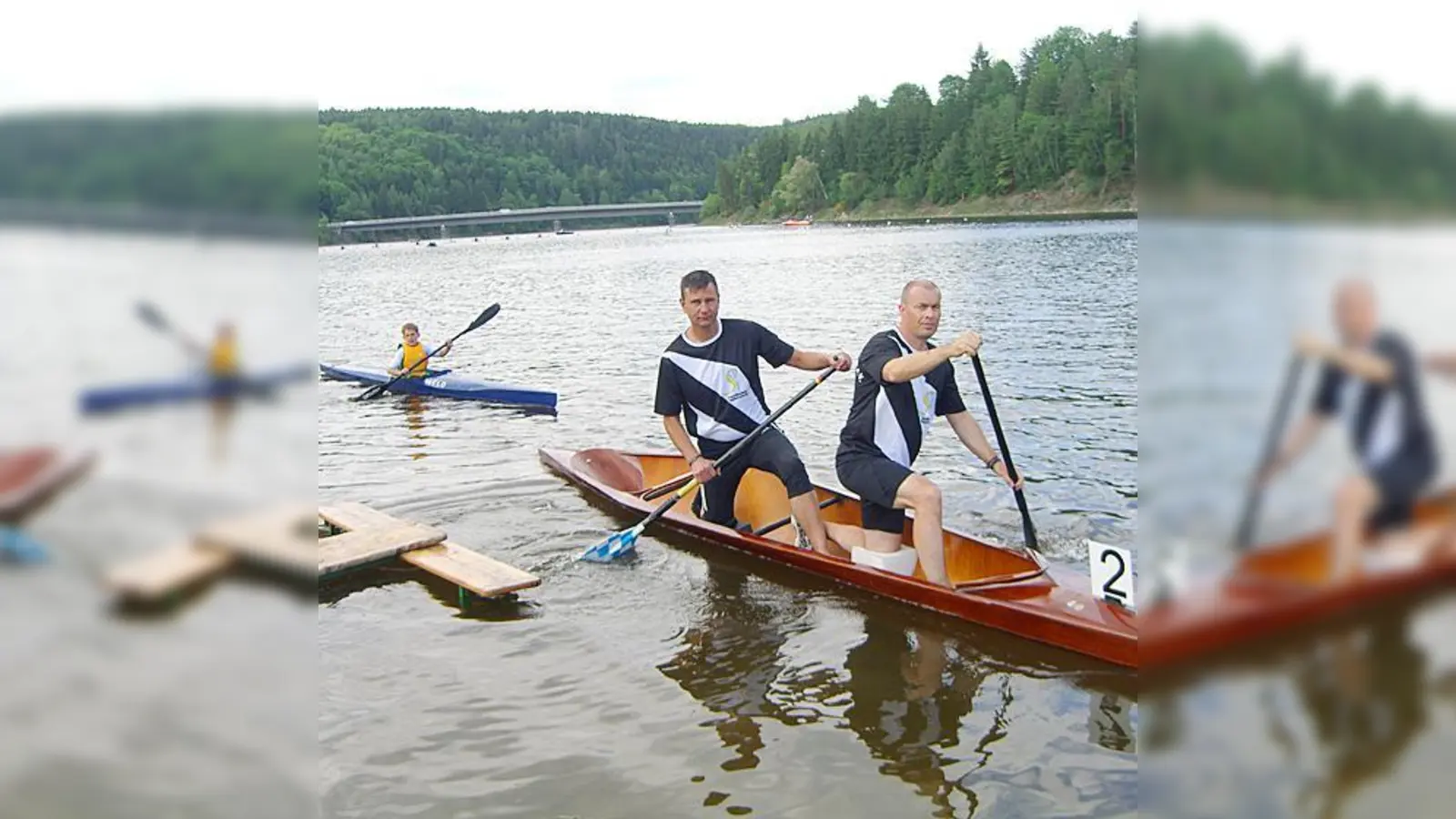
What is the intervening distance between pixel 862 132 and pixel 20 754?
11970 cm

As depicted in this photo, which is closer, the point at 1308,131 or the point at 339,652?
the point at 1308,131

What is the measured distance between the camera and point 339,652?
770cm

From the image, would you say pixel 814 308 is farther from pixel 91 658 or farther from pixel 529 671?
pixel 91 658

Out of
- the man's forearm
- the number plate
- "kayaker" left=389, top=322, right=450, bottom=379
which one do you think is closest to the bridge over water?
"kayaker" left=389, top=322, right=450, bottom=379

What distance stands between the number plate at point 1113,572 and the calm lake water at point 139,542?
5710mm

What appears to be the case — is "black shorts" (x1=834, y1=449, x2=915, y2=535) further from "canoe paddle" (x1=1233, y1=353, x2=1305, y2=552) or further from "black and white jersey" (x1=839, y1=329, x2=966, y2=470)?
"canoe paddle" (x1=1233, y1=353, x2=1305, y2=552)

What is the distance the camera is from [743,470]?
9.29 metres

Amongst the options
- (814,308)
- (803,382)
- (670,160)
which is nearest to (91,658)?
(803,382)

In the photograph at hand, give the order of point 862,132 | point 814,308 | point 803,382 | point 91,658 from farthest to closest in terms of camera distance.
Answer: point 862,132
point 814,308
point 803,382
point 91,658

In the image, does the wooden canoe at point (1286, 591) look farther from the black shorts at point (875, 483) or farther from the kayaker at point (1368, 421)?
the black shorts at point (875, 483)

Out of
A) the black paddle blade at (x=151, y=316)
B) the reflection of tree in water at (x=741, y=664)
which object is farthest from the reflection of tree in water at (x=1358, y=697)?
the reflection of tree in water at (x=741, y=664)

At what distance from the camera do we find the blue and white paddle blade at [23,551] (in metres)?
1.07

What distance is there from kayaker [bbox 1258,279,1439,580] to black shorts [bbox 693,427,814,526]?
7.75 m

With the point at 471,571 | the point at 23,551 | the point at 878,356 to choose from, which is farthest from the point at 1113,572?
the point at 23,551
